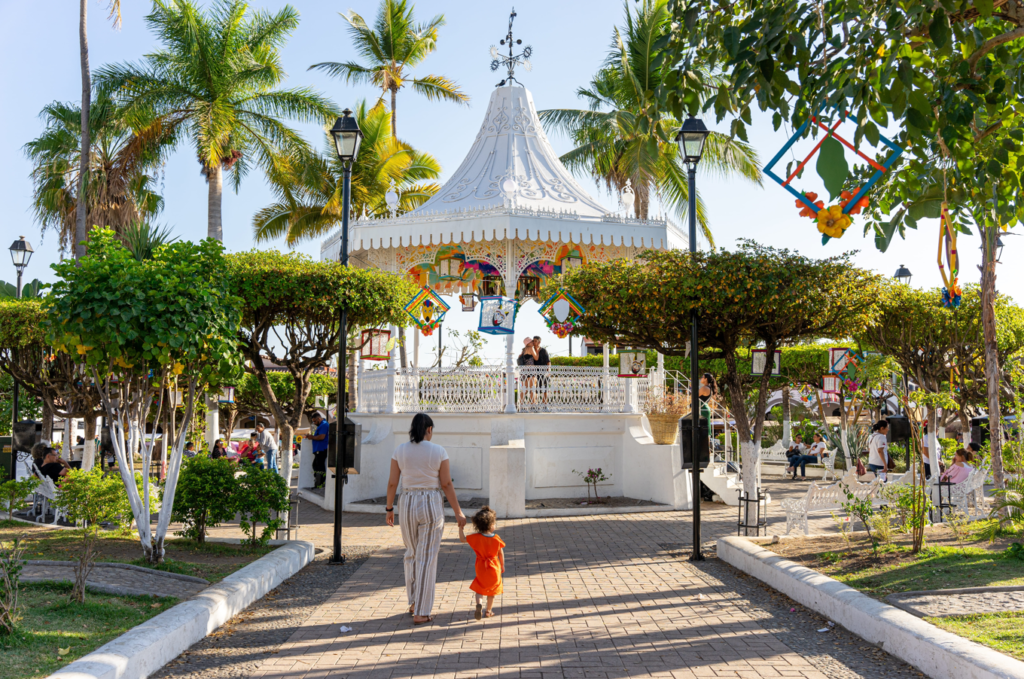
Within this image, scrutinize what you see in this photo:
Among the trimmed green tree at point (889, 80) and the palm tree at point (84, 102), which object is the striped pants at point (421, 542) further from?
the palm tree at point (84, 102)

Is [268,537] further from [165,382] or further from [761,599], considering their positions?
[761,599]

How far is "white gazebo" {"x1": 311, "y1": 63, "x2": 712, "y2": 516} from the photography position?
46.4ft

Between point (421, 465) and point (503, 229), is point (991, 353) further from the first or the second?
point (421, 465)

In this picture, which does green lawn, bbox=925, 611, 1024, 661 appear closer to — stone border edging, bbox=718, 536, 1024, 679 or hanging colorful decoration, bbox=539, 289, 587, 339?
stone border edging, bbox=718, 536, 1024, 679

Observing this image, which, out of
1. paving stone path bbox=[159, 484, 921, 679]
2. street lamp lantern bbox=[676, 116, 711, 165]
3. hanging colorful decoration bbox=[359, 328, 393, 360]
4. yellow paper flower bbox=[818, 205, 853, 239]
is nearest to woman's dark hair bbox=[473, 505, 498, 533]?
paving stone path bbox=[159, 484, 921, 679]

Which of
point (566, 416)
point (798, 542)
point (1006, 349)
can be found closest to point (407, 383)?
point (566, 416)

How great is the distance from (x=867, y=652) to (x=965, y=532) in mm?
4527

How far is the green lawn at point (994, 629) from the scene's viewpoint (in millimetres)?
4566

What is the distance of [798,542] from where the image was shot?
885 cm

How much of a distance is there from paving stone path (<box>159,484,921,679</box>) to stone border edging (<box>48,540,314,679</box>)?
117mm

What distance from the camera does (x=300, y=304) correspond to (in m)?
10.8

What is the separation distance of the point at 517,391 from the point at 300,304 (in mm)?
4921

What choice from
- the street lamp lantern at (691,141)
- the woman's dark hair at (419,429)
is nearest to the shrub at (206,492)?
the woman's dark hair at (419,429)

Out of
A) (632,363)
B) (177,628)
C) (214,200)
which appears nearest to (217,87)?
(214,200)
